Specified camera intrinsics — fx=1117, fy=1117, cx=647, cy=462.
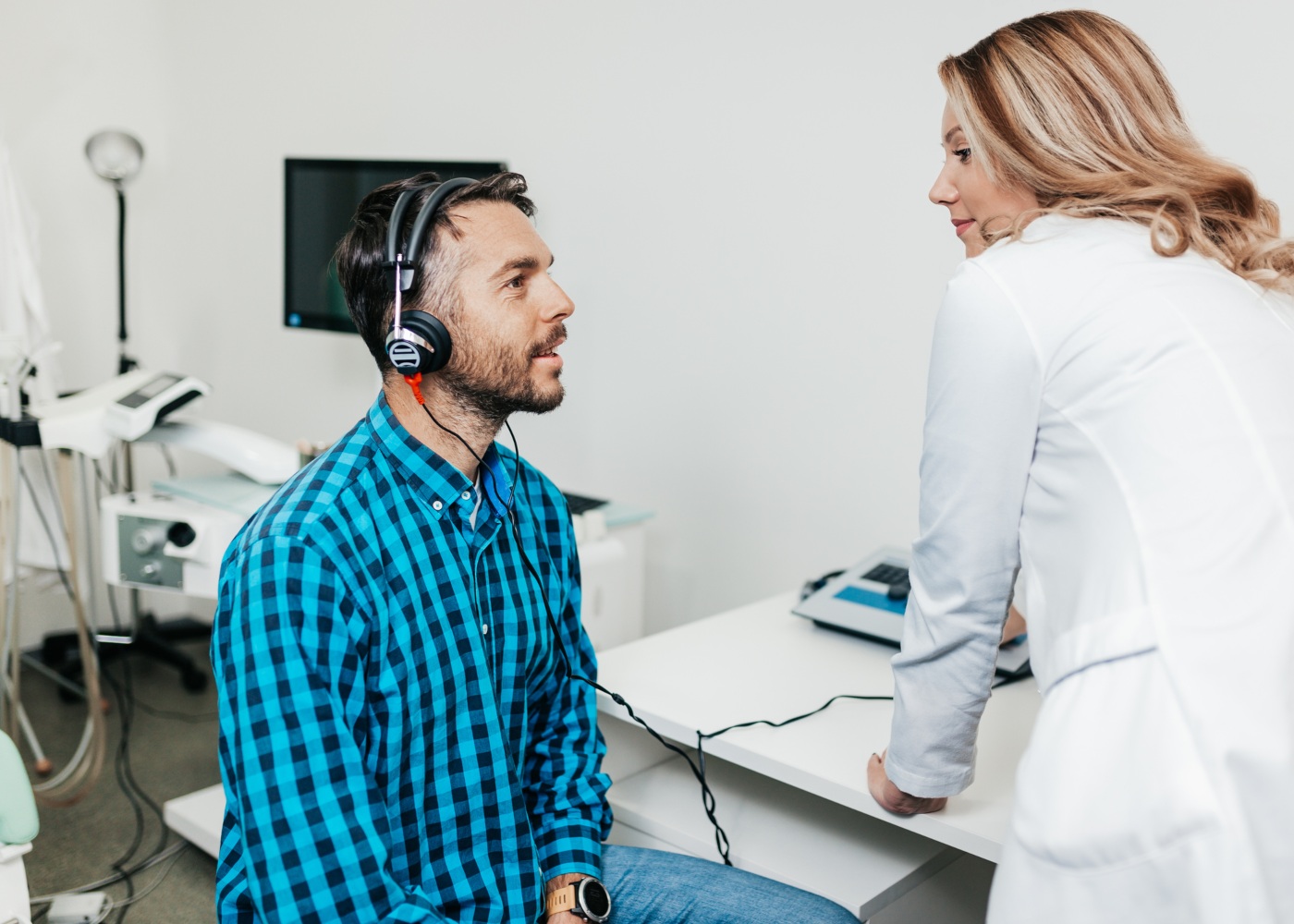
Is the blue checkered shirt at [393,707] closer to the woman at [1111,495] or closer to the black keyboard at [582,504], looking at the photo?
the woman at [1111,495]

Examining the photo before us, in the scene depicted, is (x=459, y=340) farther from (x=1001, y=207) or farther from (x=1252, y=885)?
(x=1252, y=885)

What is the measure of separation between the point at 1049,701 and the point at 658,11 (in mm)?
1897

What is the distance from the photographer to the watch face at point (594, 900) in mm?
1244

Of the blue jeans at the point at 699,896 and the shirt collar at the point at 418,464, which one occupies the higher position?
the shirt collar at the point at 418,464

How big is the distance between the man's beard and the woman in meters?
0.46

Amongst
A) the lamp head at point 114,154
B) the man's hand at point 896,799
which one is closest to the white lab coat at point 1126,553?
the man's hand at point 896,799

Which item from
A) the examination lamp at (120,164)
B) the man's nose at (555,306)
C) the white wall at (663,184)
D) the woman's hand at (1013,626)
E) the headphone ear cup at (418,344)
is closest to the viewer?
the headphone ear cup at (418,344)

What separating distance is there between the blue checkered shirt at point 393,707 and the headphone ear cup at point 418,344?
9cm

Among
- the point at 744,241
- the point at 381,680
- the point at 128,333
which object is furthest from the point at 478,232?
the point at 128,333

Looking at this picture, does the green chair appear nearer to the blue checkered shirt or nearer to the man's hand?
the blue checkered shirt

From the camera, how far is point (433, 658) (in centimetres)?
115

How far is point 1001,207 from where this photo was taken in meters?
1.12

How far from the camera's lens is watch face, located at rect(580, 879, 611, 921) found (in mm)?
1244

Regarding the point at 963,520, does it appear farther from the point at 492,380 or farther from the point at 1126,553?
the point at 492,380
